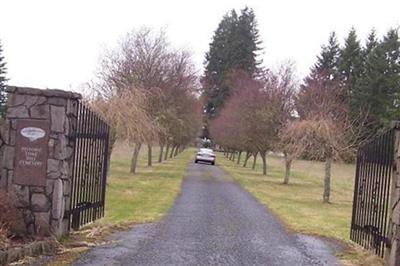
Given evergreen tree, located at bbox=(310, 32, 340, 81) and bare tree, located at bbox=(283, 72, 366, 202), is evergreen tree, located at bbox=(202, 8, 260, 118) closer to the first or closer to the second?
evergreen tree, located at bbox=(310, 32, 340, 81)

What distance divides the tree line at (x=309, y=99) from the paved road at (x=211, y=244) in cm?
459

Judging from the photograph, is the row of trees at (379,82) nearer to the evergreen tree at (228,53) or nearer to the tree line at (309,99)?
the tree line at (309,99)

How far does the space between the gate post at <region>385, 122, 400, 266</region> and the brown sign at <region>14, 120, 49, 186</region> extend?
531cm

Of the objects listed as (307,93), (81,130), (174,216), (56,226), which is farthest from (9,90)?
(307,93)

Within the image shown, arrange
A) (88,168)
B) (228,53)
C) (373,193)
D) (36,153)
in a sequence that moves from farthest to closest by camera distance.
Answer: (228,53) → (88,168) → (373,193) → (36,153)

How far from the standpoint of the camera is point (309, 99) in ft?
99.3

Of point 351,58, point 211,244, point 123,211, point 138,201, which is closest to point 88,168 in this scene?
point 211,244

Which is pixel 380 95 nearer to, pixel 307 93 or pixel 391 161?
pixel 307 93

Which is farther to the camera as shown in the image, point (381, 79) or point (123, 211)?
point (381, 79)

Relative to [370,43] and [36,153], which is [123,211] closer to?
[36,153]

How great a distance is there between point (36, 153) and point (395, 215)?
551 cm

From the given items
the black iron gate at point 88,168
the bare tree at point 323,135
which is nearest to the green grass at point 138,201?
the black iron gate at point 88,168

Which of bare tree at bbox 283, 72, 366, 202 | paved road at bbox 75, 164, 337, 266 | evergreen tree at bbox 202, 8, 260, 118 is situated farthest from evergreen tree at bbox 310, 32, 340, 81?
paved road at bbox 75, 164, 337, 266

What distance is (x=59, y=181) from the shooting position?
363 inches
